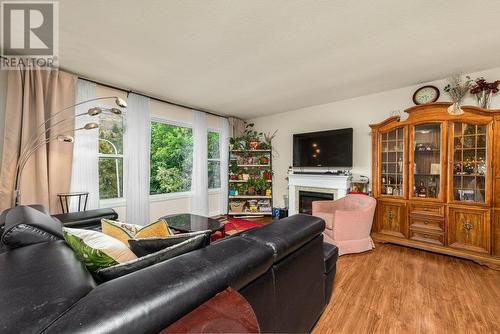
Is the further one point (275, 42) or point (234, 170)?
point (234, 170)

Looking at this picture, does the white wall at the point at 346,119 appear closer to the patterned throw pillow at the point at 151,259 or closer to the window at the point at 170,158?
the window at the point at 170,158

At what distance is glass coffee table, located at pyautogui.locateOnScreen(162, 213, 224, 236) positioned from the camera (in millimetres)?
2524

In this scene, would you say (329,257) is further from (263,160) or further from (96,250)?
(263,160)

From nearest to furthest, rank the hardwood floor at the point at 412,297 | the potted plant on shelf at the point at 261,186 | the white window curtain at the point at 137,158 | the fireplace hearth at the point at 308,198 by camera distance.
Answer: the hardwood floor at the point at 412,297 → the white window curtain at the point at 137,158 → the fireplace hearth at the point at 308,198 → the potted plant on shelf at the point at 261,186

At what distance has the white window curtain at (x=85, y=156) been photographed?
117 inches

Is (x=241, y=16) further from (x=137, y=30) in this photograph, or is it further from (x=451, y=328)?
(x=451, y=328)

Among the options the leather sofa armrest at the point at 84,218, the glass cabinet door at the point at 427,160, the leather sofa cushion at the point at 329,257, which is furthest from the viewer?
the glass cabinet door at the point at 427,160

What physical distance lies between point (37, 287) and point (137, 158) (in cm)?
322

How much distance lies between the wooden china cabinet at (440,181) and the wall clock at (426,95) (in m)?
0.40

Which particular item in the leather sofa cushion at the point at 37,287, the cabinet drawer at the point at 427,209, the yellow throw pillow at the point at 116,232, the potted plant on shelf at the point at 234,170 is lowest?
the cabinet drawer at the point at 427,209

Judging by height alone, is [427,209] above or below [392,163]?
below

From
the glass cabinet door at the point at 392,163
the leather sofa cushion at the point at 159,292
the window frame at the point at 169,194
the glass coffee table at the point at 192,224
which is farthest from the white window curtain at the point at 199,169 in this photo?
the leather sofa cushion at the point at 159,292

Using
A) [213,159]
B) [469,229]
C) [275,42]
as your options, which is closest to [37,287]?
[275,42]

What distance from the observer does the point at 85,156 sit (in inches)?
120
